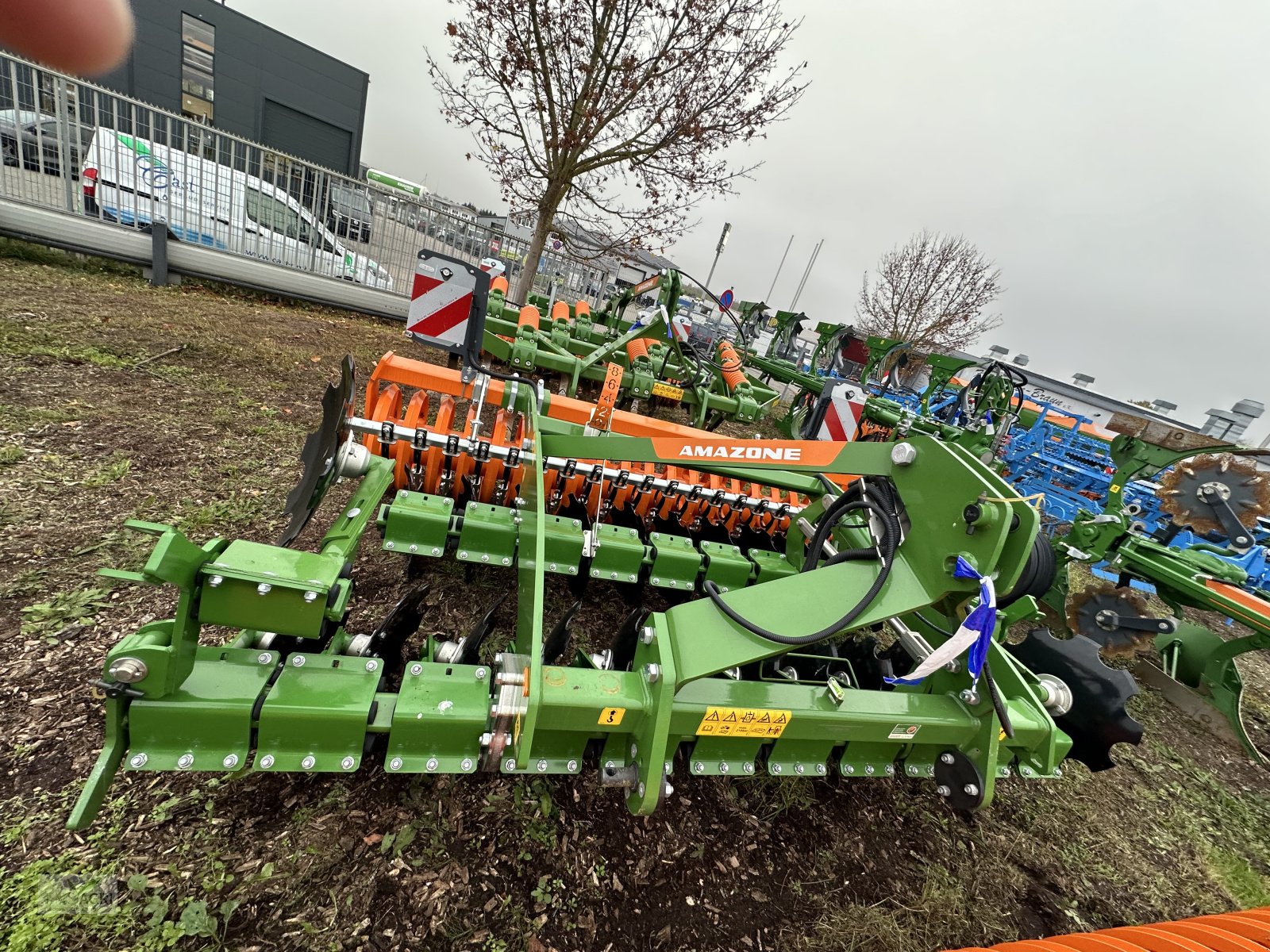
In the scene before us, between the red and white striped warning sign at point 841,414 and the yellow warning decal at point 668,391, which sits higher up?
the red and white striped warning sign at point 841,414

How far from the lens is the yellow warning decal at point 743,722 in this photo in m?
1.89

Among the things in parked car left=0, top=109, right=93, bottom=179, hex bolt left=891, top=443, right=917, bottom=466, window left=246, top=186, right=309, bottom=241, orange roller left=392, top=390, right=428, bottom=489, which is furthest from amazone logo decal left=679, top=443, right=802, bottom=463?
parked car left=0, top=109, right=93, bottom=179

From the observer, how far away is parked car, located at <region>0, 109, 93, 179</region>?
6.69m

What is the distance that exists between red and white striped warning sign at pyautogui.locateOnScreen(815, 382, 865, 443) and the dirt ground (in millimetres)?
2459

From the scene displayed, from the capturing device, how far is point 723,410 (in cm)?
691

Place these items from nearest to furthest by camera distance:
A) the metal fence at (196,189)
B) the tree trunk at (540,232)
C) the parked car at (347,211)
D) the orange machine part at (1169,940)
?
1. the orange machine part at (1169,940)
2. the metal fence at (196,189)
3. the tree trunk at (540,232)
4. the parked car at (347,211)

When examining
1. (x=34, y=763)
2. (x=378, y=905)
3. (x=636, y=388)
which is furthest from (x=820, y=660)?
(x=636, y=388)

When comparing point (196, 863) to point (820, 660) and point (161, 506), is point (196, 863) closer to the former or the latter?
point (161, 506)

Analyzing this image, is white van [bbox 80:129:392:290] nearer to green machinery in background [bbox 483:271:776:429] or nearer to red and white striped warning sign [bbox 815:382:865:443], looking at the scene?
green machinery in background [bbox 483:271:776:429]

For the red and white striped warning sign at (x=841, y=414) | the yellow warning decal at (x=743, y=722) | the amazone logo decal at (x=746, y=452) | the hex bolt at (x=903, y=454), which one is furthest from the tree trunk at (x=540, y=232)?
the yellow warning decal at (x=743, y=722)

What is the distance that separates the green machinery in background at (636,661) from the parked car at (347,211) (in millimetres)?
8596

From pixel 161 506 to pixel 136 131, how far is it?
7783mm

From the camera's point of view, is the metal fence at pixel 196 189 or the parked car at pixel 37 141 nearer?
the parked car at pixel 37 141

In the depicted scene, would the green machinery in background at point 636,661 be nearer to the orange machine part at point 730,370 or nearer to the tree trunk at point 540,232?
the orange machine part at point 730,370
